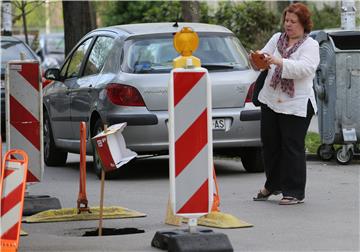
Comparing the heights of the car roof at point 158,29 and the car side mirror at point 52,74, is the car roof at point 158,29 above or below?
above

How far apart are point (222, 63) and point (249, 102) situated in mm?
552

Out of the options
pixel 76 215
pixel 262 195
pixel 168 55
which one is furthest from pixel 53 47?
pixel 76 215

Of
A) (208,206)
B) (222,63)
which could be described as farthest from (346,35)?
(208,206)

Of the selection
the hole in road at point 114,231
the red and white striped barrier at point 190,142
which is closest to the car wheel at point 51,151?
the hole in road at point 114,231

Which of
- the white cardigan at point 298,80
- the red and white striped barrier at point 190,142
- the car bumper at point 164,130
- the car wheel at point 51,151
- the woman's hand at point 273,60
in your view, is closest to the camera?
the red and white striped barrier at point 190,142

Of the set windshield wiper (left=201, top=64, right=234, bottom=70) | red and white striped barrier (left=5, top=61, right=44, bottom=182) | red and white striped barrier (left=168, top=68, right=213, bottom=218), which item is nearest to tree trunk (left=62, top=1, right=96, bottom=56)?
windshield wiper (left=201, top=64, right=234, bottom=70)

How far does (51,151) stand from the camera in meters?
13.6

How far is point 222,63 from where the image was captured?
11.7 m

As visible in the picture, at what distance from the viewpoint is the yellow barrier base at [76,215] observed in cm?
892

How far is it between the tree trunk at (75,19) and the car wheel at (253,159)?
6.76m

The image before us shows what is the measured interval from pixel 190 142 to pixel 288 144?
2686mm

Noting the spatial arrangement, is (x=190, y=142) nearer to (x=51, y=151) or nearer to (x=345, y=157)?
(x=345, y=157)

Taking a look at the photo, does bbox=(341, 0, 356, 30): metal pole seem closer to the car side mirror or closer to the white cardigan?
the car side mirror

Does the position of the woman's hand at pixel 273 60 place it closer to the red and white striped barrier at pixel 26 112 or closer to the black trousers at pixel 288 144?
the black trousers at pixel 288 144
